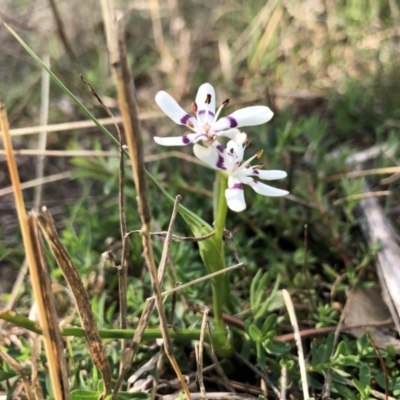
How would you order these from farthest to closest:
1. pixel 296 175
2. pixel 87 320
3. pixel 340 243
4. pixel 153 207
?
pixel 296 175 → pixel 153 207 → pixel 340 243 → pixel 87 320

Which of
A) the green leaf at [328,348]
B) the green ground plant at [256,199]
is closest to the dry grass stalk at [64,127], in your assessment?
the green ground plant at [256,199]

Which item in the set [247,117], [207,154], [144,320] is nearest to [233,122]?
[247,117]

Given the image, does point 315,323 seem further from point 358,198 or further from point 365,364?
point 358,198

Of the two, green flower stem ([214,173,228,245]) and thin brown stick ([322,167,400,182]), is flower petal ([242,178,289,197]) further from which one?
thin brown stick ([322,167,400,182])

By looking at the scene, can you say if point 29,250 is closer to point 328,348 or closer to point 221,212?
point 221,212

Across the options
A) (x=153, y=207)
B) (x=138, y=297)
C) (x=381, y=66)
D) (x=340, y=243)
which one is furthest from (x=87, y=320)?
(x=381, y=66)

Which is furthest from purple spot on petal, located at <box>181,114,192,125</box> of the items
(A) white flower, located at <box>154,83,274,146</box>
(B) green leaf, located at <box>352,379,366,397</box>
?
(B) green leaf, located at <box>352,379,366,397</box>
